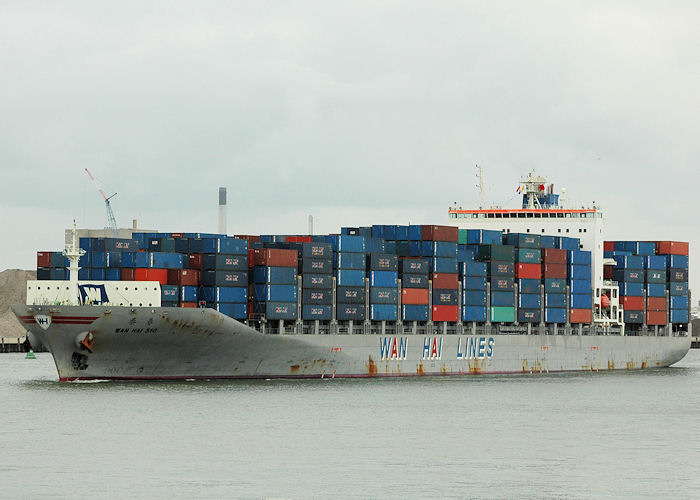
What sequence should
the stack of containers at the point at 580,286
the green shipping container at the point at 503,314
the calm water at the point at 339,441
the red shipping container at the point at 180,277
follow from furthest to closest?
the stack of containers at the point at 580,286, the green shipping container at the point at 503,314, the red shipping container at the point at 180,277, the calm water at the point at 339,441

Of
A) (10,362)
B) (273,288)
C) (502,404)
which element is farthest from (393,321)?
(10,362)

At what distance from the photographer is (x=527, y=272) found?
77.7m

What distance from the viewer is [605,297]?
8525 centimetres

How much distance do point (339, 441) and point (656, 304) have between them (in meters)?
51.4

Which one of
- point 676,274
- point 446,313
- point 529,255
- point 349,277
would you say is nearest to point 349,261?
point 349,277

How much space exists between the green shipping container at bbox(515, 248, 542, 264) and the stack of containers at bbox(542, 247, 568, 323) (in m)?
1.02

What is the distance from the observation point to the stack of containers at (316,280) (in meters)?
65.5

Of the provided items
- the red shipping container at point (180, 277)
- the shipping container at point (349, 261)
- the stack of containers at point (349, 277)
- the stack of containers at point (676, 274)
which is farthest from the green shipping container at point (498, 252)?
the red shipping container at point (180, 277)

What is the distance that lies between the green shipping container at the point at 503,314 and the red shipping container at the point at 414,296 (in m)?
6.24

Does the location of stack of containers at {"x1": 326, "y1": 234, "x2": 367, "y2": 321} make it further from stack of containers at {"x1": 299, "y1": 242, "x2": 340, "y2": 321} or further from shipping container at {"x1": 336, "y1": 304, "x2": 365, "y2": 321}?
stack of containers at {"x1": 299, "y1": 242, "x2": 340, "y2": 321}

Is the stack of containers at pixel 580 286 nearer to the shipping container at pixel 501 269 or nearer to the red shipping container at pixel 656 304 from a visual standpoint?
the shipping container at pixel 501 269

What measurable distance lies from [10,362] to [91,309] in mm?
41773

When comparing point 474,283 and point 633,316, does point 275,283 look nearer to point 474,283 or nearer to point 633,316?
point 474,283

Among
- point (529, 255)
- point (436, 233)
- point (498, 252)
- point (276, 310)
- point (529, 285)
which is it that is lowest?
point (276, 310)
